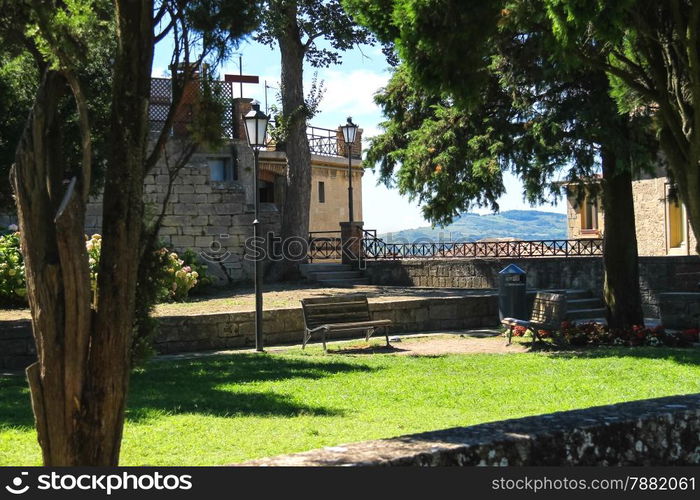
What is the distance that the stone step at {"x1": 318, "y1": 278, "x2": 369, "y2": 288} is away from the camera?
2334 centimetres

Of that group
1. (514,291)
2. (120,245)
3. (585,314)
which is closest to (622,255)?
(514,291)

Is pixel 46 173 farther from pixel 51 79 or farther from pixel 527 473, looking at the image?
pixel 527 473

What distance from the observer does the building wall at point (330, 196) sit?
115 ft

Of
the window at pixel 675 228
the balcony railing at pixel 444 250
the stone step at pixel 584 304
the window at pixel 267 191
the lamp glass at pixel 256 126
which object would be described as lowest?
the stone step at pixel 584 304

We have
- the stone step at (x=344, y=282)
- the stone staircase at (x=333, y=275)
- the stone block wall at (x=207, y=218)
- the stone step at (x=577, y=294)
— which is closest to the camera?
the stone step at (x=577, y=294)

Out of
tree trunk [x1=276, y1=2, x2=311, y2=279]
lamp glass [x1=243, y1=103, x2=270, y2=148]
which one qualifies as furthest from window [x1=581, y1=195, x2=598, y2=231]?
lamp glass [x1=243, y1=103, x2=270, y2=148]

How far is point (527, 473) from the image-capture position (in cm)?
294

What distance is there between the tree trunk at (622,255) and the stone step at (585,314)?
9.35 ft

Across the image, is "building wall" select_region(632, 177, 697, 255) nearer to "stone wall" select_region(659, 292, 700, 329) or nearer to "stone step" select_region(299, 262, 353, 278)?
Result: "stone step" select_region(299, 262, 353, 278)

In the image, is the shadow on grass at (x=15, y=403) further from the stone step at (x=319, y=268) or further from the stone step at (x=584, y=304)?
the stone step at (x=319, y=268)

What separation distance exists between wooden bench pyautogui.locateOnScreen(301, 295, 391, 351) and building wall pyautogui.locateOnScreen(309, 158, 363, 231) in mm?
19402

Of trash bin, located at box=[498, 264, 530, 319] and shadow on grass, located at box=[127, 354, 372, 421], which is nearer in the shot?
shadow on grass, located at box=[127, 354, 372, 421]

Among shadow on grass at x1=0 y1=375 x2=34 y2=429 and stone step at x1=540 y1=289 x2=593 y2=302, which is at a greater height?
stone step at x1=540 y1=289 x2=593 y2=302

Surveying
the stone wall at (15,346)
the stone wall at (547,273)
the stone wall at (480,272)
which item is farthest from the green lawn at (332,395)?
the stone wall at (480,272)
